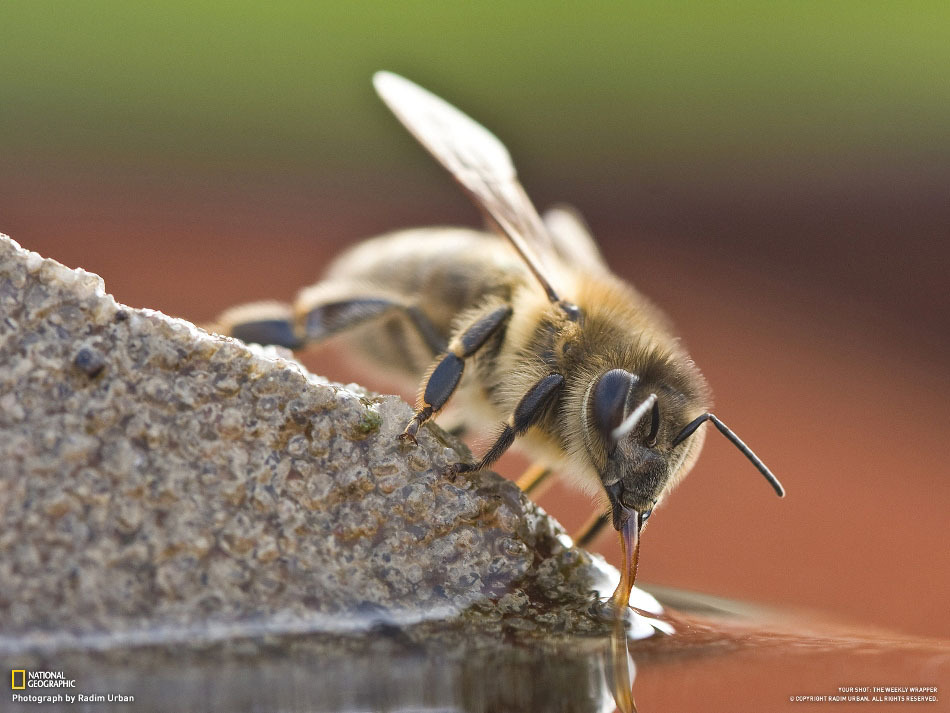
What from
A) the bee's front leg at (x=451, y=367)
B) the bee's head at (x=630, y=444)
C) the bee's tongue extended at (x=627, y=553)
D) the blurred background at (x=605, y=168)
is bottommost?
the bee's tongue extended at (x=627, y=553)

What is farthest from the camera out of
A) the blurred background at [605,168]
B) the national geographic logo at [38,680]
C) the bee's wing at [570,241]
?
the blurred background at [605,168]

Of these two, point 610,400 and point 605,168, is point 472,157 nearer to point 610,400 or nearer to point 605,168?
point 610,400

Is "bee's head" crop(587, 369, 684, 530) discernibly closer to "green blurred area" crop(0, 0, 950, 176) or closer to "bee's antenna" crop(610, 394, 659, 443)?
"bee's antenna" crop(610, 394, 659, 443)

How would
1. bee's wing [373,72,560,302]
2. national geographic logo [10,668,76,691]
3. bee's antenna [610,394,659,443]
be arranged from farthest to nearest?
bee's wing [373,72,560,302] → bee's antenna [610,394,659,443] → national geographic logo [10,668,76,691]

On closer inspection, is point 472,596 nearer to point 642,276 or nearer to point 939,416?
point 939,416

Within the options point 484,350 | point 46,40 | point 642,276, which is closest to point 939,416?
point 642,276

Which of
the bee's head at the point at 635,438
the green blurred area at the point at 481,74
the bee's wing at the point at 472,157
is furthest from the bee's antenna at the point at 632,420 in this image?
the green blurred area at the point at 481,74

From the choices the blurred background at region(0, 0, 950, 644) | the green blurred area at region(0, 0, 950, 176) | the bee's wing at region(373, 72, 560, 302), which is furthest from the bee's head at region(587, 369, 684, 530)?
the green blurred area at region(0, 0, 950, 176)

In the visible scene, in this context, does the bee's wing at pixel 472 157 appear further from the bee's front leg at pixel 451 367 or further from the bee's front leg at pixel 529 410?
the bee's front leg at pixel 529 410
